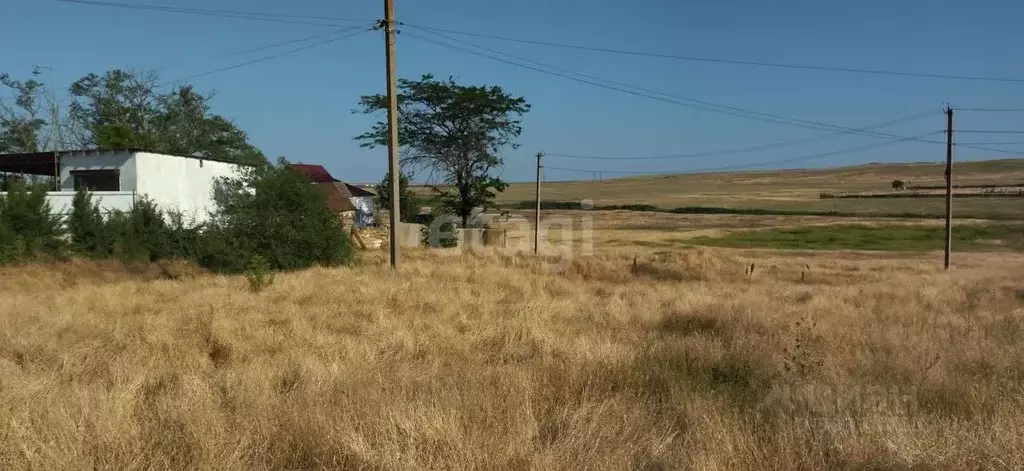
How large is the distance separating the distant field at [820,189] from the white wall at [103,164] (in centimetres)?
7915

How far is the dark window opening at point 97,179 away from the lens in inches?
952

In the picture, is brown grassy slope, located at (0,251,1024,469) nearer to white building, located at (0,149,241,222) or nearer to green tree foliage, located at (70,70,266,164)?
white building, located at (0,149,241,222)

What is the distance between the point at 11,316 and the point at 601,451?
10.0 meters

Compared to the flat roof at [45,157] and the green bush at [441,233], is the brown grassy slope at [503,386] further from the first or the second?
the green bush at [441,233]

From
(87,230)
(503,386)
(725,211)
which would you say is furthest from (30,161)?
(725,211)

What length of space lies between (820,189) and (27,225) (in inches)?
5312

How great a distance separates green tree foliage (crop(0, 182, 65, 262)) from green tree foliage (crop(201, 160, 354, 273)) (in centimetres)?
450

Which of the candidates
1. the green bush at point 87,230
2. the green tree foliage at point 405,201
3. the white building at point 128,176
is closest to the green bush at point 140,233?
the green bush at point 87,230

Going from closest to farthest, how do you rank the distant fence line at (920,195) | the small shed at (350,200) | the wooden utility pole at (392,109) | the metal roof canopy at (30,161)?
the wooden utility pole at (392,109)
the metal roof canopy at (30,161)
the small shed at (350,200)
the distant fence line at (920,195)

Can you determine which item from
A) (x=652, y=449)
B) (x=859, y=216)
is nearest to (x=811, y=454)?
(x=652, y=449)

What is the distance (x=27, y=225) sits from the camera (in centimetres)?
1928

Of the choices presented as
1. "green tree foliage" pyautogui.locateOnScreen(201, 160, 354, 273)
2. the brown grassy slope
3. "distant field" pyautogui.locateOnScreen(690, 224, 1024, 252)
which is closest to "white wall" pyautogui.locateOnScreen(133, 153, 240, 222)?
"green tree foliage" pyautogui.locateOnScreen(201, 160, 354, 273)

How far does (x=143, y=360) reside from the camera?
20.9 feet

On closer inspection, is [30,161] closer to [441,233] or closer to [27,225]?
[27,225]
